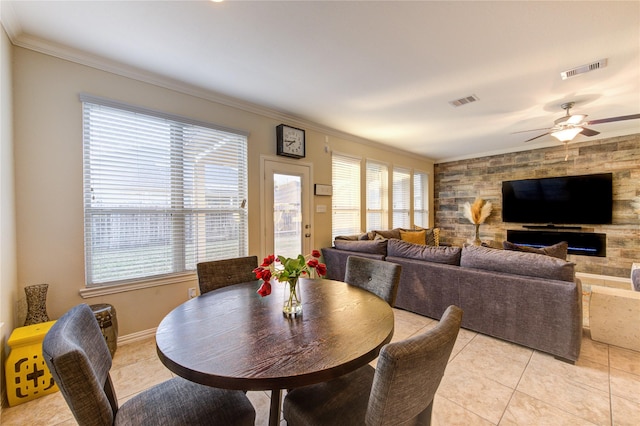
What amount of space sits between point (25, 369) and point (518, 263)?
3.95m

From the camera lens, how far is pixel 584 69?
8.44 feet

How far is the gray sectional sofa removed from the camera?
2.19m

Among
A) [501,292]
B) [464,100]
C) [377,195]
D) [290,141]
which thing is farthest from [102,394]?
[377,195]

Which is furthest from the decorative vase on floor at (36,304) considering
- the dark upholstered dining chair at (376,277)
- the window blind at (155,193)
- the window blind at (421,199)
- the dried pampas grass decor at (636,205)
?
the dried pampas grass decor at (636,205)

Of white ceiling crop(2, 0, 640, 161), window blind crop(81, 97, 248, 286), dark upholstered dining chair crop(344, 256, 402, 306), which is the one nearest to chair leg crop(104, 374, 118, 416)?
dark upholstered dining chair crop(344, 256, 402, 306)

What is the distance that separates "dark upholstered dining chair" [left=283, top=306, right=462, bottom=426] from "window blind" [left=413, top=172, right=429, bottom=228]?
5964 millimetres

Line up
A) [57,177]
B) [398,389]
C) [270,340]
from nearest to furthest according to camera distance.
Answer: [398,389] → [270,340] → [57,177]

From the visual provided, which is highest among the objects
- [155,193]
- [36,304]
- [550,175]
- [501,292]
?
[550,175]

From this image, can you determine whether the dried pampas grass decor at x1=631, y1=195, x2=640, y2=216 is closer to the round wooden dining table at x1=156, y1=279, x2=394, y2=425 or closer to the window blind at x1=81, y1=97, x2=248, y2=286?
the round wooden dining table at x1=156, y1=279, x2=394, y2=425

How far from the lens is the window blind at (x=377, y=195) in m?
5.34

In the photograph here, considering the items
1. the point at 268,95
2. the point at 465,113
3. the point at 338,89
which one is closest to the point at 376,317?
the point at 338,89

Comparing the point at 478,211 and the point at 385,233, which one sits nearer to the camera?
the point at 385,233

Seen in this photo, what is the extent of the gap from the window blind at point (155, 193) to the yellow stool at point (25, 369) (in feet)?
2.04

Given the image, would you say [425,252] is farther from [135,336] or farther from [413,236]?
[135,336]
